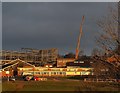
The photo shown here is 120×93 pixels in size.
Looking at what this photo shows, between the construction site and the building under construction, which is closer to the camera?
the construction site

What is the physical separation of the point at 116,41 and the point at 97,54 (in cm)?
93

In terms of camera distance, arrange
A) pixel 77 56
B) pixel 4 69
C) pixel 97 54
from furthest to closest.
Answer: pixel 77 56, pixel 4 69, pixel 97 54

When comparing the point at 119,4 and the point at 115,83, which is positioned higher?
the point at 119,4

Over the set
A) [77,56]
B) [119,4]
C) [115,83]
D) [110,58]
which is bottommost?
[115,83]

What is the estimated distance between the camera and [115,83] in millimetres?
12188

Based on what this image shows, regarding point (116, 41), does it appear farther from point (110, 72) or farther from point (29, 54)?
point (29, 54)

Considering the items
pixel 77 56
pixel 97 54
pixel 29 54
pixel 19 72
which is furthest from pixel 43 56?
pixel 97 54

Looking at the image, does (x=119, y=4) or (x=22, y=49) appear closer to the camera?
(x=119, y=4)

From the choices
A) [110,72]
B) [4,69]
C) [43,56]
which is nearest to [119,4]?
[110,72]

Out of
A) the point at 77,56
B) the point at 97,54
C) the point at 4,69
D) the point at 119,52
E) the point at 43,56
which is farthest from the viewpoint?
the point at 43,56

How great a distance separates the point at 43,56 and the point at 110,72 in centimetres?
13858

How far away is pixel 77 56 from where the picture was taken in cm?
13475

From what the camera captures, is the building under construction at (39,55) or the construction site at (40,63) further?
the building under construction at (39,55)

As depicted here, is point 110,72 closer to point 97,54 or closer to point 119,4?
point 97,54
